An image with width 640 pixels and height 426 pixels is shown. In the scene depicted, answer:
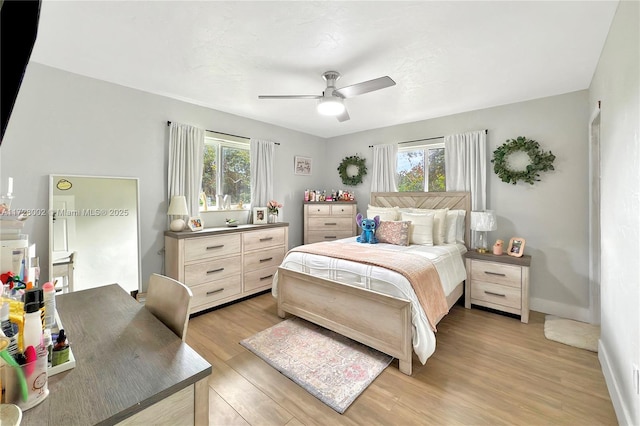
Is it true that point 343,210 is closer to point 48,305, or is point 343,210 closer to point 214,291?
point 214,291

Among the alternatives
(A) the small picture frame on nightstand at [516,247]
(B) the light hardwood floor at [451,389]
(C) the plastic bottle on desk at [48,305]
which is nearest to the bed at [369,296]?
(B) the light hardwood floor at [451,389]

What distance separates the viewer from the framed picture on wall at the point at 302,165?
4738mm

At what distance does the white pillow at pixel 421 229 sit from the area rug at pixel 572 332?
55.2 inches

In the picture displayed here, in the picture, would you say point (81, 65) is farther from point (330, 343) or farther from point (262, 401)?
point (330, 343)

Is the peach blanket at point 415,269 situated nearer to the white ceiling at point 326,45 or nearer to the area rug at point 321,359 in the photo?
the area rug at point 321,359

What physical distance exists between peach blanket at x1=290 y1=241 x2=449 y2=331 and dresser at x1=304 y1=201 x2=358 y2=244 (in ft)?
5.27

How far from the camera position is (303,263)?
2828 millimetres

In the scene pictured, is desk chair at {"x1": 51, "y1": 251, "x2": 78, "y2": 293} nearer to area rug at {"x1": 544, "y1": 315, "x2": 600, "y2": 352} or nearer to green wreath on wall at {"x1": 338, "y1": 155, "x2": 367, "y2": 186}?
green wreath on wall at {"x1": 338, "y1": 155, "x2": 367, "y2": 186}

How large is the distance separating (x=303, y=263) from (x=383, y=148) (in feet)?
8.40

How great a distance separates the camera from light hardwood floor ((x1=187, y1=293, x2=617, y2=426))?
1.67m

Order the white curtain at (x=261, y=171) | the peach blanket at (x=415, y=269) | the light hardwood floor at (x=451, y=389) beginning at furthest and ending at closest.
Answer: the white curtain at (x=261, y=171), the peach blanket at (x=415, y=269), the light hardwood floor at (x=451, y=389)

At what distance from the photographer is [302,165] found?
15.9 feet

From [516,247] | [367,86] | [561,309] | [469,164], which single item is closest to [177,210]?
[367,86]

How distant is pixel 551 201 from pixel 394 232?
1.80 metres
